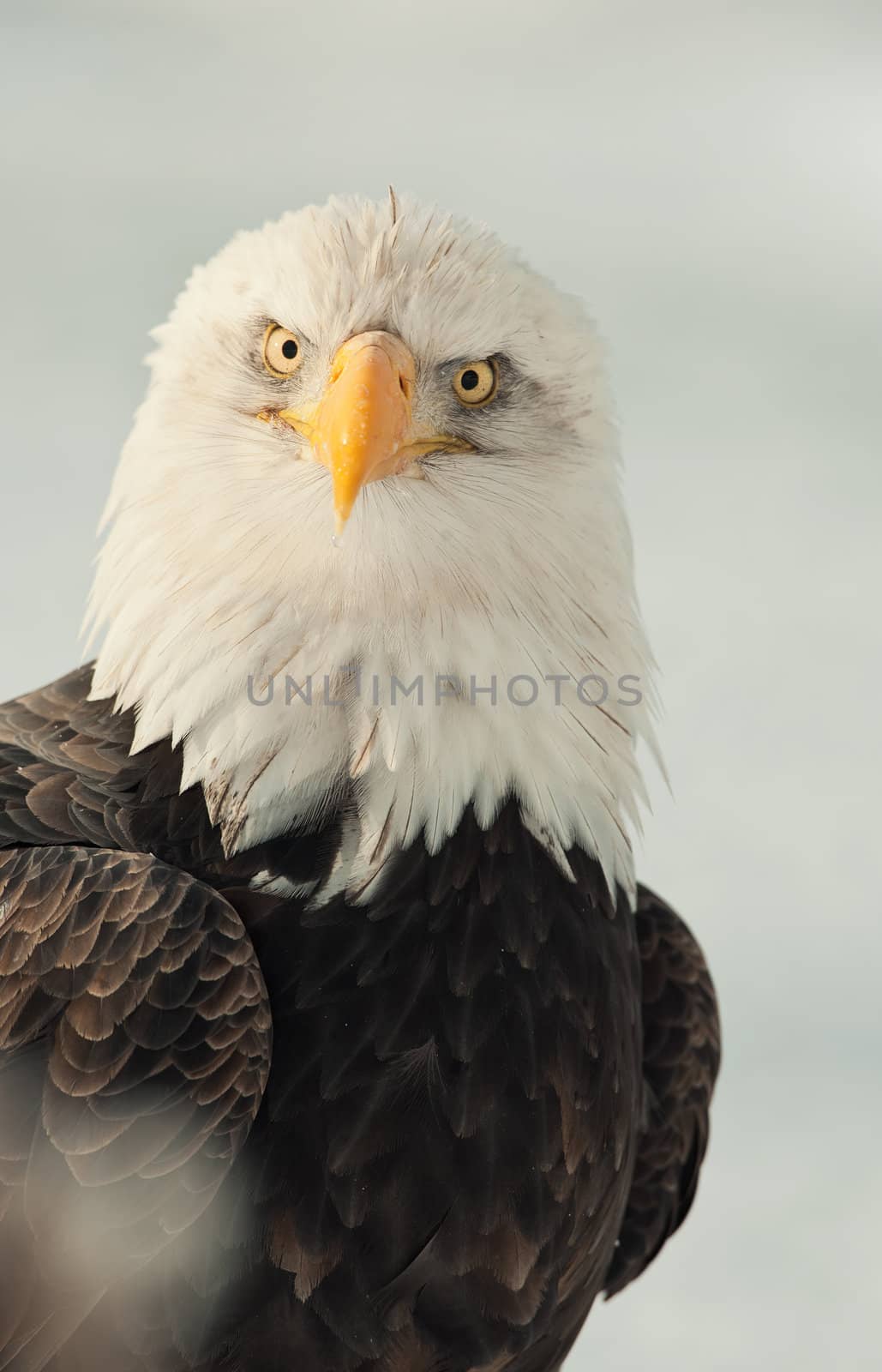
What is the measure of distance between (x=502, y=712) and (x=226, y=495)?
0.57m

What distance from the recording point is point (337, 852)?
2.63 m

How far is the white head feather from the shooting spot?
2.56 meters

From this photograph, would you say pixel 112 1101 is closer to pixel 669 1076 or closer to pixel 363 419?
pixel 363 419

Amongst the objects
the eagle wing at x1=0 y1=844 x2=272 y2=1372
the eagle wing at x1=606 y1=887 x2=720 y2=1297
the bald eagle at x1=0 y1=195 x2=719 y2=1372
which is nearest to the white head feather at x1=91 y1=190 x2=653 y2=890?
the bald eagle at x1=0 y1=195 x2=719 y2=1372

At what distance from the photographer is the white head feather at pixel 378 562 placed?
8.39ft

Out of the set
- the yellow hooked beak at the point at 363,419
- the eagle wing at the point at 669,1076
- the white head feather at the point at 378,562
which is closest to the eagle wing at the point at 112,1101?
the white head feather at the point at 378,562

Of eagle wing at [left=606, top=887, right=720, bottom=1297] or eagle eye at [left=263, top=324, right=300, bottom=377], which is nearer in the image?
eagle eye at [left=263, top=324, right=300, bottom=377]

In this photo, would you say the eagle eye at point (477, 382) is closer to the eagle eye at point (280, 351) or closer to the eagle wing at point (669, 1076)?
the eagle eye at point (280, 351)

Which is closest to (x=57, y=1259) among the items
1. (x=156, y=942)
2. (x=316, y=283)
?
(x=156, y=942)

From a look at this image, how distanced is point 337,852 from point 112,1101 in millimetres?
533

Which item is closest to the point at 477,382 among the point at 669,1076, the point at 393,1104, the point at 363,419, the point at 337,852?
the point at 363,419

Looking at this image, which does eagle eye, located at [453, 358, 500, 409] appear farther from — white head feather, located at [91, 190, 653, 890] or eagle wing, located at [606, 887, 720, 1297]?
eagle wing, located at [606, 887, 720, 1297]

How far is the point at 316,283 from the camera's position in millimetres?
2539

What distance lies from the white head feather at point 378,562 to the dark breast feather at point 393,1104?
89 mm
